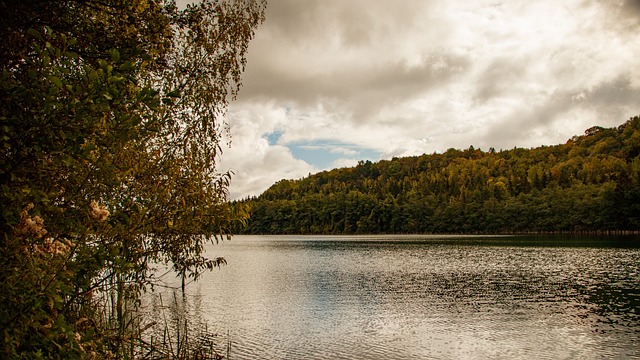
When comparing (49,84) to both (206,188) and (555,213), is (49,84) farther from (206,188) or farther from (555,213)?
(555,213)

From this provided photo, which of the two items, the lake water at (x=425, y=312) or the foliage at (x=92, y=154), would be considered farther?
the lake water at (x=425, y=312)

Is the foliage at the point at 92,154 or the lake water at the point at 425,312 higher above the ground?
the foliage at the point at 92,154

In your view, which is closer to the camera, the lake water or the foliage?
the foliage

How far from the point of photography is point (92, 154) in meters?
7.66

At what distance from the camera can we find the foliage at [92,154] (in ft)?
18.5

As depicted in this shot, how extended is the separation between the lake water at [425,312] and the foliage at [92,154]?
529 inches

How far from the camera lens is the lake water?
24297 mm

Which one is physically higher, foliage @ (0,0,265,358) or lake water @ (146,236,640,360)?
foliage @ (0,0,265,358)

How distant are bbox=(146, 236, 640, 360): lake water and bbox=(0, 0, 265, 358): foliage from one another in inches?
529

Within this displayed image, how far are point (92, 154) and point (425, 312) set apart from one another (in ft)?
97.6

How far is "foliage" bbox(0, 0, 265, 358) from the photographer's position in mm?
5633

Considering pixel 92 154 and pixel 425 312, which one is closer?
pixel 92 154

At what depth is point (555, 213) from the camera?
170 meters

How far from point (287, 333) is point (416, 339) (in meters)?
6.84
